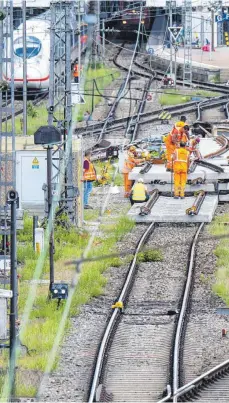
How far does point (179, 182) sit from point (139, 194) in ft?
2.42

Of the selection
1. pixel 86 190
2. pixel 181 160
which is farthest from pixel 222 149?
pixel 181 160

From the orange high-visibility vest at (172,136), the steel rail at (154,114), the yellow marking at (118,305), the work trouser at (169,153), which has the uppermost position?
the orange high-visibility vest at (172,136)

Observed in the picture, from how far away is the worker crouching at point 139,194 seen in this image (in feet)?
84.8

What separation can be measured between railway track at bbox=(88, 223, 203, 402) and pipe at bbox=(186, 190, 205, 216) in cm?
230

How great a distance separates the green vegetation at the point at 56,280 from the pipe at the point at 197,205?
106 cm

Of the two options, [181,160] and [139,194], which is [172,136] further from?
[139,194]

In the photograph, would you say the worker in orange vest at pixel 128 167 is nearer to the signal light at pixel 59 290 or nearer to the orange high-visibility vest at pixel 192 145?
the orange high-visibility vest at pixel 192 145

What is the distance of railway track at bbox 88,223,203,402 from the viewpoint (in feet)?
47.4

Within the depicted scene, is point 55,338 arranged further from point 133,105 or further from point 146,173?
point 133,105

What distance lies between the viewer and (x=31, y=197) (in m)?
25.0

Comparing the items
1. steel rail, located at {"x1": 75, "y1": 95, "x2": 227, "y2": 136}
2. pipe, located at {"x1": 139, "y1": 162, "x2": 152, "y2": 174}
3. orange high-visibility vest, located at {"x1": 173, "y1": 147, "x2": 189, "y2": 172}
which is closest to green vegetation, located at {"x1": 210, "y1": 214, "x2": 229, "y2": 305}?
orange high-visibility vest, located at {"x1": 173, "y1": 147, "x2": 189, "y2": 172}

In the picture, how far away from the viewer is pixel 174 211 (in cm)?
2538

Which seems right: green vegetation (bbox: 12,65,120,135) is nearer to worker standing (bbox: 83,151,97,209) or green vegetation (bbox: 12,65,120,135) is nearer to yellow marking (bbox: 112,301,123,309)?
worker standing (bbox: 83,151,97,209)

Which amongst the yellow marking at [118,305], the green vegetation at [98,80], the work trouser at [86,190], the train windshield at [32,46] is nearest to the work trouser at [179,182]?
the work trouser at [86,190]
